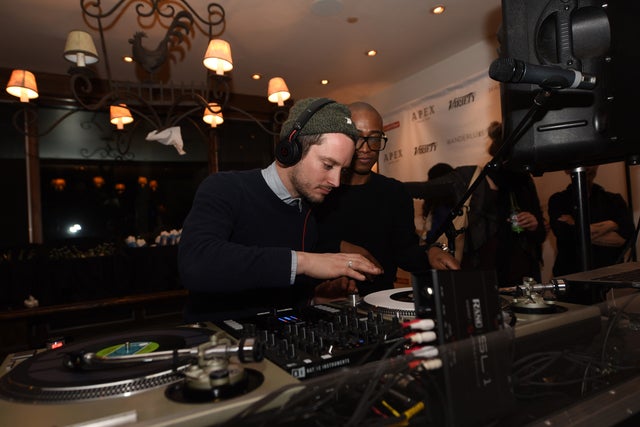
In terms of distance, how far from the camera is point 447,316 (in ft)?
1.78

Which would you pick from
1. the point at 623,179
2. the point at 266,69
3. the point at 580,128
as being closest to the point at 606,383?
the point at 580,128

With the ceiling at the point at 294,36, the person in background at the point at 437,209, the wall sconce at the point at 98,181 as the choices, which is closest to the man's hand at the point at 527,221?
the person in background at the point at 437,209

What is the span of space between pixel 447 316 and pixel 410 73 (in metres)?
4.67

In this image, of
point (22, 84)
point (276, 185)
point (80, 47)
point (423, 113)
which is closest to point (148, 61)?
point (80, 47)

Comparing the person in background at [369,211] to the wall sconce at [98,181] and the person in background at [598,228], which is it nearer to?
the person in background at [598,228]

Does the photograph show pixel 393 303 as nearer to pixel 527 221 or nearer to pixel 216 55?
pixel 527 221

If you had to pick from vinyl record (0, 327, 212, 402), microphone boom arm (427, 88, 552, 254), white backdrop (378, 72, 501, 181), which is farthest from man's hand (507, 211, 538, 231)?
vinyl record (0, 327, 212, 402)

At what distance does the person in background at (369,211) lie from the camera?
75.0 inches

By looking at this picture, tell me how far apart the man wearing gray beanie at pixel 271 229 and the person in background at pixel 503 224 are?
1.16 metres

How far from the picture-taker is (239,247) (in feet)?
3.33

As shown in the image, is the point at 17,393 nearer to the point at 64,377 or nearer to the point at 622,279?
the point at 64,377

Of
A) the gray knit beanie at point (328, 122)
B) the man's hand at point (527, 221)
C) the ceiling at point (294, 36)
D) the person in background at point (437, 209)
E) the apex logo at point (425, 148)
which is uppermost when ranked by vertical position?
the ceiling at point (294, 36)

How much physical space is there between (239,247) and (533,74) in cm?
73

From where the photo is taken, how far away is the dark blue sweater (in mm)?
978
